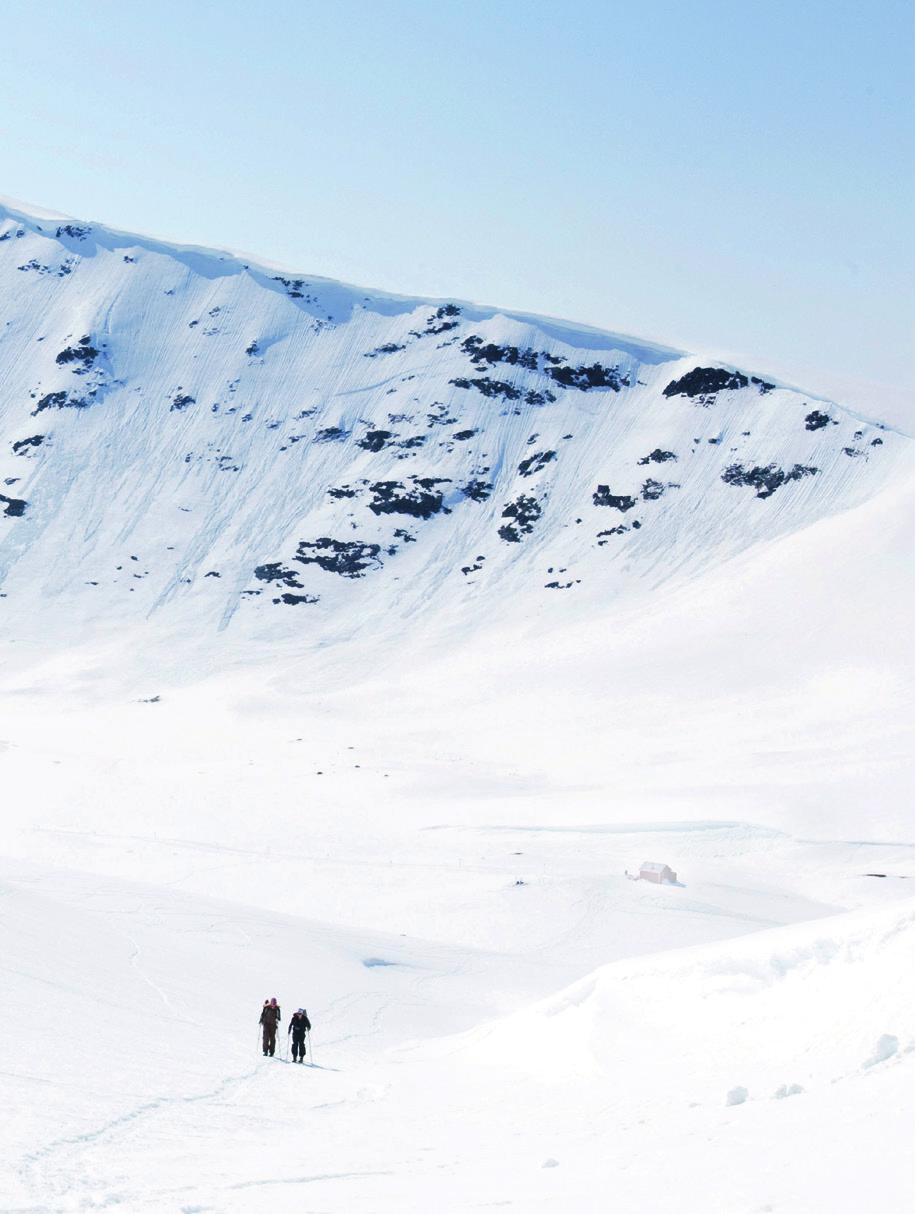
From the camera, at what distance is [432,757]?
74.2 metres

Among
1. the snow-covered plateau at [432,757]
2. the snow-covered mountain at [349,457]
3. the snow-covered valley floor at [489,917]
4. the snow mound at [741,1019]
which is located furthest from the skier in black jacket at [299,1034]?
the snow-covered mountain at [349,457]

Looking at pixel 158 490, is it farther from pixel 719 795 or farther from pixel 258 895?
pixel 258 895

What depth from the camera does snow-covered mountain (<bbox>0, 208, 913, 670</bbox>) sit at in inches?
4358

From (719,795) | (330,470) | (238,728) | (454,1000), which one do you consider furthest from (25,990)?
(330,470)

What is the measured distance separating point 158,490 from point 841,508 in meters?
63.6

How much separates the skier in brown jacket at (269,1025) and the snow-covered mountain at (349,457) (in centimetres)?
8603

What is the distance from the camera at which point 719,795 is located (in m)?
60.4

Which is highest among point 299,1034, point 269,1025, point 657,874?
point 657,874

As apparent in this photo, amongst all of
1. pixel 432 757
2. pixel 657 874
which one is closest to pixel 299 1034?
pixel 657 874

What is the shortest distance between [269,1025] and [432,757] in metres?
55.3

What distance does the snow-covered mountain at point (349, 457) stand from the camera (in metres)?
111

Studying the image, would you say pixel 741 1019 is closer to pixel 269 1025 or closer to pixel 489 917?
pixel 269 1025

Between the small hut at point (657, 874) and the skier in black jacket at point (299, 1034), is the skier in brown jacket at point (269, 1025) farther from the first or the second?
the small hut at point (657, 874)

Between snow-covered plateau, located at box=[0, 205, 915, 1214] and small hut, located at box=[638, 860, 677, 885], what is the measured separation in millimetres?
690
